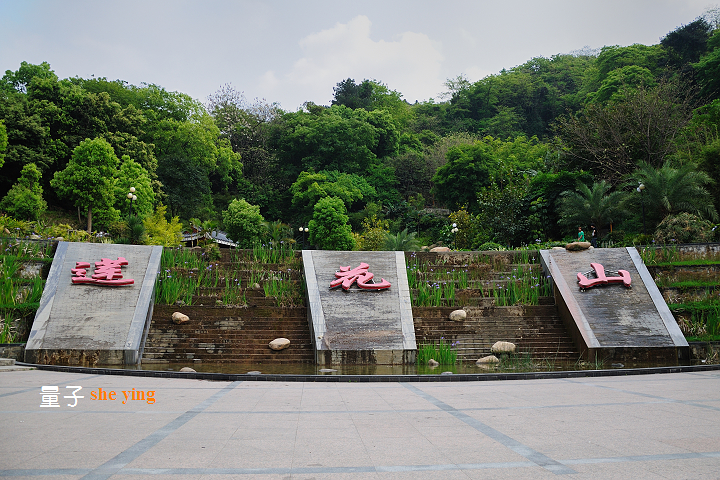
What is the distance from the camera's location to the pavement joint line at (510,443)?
326 centimetres

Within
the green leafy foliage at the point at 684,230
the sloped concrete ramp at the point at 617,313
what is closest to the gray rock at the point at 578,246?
the sloped concrete ramp at the point at 617,313

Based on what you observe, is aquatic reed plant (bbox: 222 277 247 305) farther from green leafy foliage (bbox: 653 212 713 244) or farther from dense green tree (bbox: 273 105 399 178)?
dense green tree (bbox: 273 105 399 178)

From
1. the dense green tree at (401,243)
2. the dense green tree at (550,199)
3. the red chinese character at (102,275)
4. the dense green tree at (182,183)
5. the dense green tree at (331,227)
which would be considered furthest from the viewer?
the dense green tree at (182,183)

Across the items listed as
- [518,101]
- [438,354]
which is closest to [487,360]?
[438,354]

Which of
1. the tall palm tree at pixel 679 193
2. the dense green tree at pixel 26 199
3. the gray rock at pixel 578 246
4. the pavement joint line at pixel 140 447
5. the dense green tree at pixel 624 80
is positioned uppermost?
the dense green tree at pixel 624 80

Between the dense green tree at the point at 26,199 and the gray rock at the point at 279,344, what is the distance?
1986 cm

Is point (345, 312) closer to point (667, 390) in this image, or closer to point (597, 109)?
point (667, 390)

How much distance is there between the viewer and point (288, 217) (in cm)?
3906

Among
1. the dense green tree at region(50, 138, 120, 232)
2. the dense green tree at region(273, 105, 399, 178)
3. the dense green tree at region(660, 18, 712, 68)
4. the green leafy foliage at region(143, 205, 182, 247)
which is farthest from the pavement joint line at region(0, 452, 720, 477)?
the dense green tree at region(660, 18, 712, 68)

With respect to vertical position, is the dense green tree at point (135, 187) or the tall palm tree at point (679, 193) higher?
the dense green tree at point (135, 187)

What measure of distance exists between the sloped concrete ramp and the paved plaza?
3812mm

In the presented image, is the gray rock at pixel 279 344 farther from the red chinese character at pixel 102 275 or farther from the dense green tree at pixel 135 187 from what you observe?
the dense green tree at pixel 135 187

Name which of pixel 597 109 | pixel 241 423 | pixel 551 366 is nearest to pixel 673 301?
pixel 551 366

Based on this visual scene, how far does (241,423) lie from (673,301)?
39.3 ft
